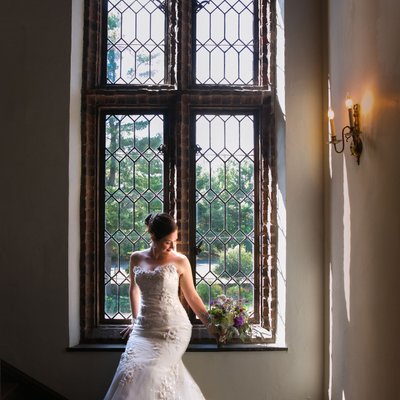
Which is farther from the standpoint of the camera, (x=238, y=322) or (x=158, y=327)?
(x=238, y=322)

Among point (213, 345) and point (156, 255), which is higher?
point (156, 255)

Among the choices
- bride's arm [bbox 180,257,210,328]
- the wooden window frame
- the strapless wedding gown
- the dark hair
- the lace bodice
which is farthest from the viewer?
the wooden window frame

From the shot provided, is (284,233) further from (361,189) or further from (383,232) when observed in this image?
(383,232)

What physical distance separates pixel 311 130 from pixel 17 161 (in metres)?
2.21

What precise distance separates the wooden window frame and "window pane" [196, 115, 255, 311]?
0.32 ft

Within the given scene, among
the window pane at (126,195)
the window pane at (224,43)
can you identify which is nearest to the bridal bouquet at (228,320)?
the window pane at (126,195)

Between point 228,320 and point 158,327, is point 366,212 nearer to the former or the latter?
point 228,320

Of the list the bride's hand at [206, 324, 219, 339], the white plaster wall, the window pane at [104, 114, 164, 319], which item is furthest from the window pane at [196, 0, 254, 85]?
the bride's hand at [206, 324, 219, 339]

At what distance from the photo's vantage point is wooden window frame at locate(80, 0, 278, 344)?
3.56 metres

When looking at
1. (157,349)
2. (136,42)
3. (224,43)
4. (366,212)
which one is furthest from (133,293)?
(224,43)

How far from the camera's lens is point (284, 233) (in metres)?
3.41

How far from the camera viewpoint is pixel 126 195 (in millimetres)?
3686

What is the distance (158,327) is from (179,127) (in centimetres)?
154

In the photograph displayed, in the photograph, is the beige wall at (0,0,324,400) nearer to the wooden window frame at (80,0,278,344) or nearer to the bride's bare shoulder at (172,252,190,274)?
the wooden window frame at (80,0,278,344)
